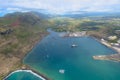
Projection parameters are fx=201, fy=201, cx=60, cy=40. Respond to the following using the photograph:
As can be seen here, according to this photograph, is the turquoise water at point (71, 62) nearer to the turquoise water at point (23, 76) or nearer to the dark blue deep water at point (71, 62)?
the dark blue deep water at point (71, 62)

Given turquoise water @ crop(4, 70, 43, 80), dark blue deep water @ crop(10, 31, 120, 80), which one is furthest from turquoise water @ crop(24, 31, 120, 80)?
turquoise water @ crop(4, 70, 43, 80)

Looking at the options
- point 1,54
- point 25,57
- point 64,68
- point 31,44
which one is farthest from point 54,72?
point 31,44

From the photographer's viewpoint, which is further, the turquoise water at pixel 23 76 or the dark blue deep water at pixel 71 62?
the dark blue deep water at pixel 71 62

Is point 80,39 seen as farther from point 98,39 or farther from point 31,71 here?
point 31,71

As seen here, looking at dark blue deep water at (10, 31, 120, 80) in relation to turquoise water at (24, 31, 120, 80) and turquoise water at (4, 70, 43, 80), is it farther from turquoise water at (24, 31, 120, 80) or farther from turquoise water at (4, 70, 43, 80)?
turquoise water at (4, 70, 43, 80)

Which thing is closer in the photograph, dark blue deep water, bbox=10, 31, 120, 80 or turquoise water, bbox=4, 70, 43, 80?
turquoise water, bbox=4, 70, 43, 80

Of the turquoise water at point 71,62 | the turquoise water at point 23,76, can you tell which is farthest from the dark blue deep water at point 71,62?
the turquoise water at point 23,76

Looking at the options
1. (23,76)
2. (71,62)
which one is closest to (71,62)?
(71,62)
